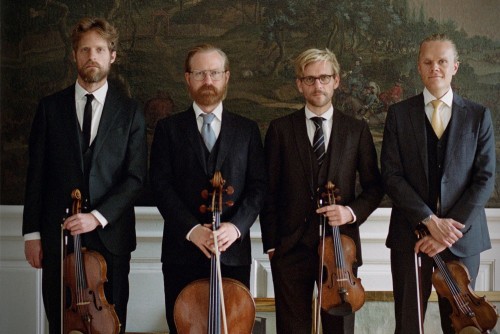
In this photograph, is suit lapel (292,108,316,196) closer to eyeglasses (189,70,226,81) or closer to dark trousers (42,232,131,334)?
eyeglasses (189,70,226,81)

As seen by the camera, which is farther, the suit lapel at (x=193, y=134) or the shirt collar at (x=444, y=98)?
the shirt collar at (x=444, y=98)

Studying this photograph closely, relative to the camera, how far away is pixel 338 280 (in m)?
2.79

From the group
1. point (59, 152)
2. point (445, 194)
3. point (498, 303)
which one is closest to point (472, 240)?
point (445, 194)

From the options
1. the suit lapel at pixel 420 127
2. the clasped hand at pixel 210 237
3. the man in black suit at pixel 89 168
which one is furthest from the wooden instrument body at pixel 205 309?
the suit lapel at pixel 420 127

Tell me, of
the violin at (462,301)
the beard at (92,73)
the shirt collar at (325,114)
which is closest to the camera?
the violin at (462,301)

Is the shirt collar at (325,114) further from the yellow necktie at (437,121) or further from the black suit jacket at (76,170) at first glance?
the black suit jacket at (76,170)

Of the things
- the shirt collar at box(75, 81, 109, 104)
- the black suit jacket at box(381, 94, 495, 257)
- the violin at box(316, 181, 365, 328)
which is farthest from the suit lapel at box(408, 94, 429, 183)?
the shirt collar at box(75, 81, 109, 104)

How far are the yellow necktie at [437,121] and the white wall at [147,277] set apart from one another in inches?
40.8

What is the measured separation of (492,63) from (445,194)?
4.49 feet

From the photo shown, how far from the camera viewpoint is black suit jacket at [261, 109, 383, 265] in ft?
9.98

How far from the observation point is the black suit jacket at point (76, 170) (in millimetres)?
2967

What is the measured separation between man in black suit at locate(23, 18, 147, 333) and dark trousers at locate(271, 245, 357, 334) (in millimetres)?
684

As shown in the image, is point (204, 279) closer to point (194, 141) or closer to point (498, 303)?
point (194, 141)

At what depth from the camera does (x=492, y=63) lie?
160 inches
